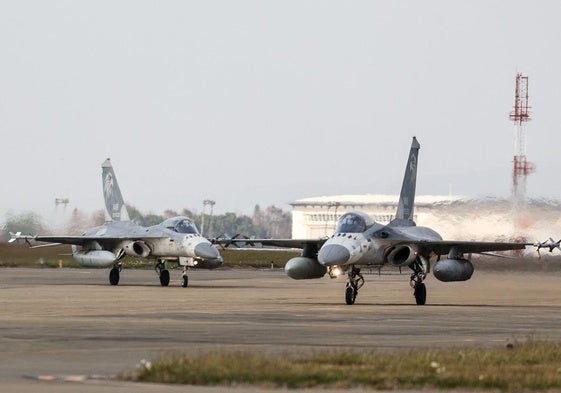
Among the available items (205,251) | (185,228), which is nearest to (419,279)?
(205,251)

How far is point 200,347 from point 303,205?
225 ft

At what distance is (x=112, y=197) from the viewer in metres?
60.7

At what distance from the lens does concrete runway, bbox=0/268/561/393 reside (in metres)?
19.8

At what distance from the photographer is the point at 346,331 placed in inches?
1056

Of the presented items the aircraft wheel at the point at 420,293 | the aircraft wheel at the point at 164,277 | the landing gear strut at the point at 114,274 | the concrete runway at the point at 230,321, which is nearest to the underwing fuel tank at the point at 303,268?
the concrete runway at the point at 230,321

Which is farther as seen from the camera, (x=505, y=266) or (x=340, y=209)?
(x=340, y=209)

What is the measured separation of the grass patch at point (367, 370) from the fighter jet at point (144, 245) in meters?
34.2

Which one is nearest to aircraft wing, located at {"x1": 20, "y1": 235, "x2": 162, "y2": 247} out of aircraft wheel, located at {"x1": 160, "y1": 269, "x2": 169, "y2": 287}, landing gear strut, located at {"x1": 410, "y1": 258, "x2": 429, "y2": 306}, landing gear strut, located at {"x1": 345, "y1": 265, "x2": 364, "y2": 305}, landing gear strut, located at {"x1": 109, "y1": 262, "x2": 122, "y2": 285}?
landing gear strut, located at {"x1": 109, "y1": 262, "x2": 122, "y2": 285}

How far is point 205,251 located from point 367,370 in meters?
36.0

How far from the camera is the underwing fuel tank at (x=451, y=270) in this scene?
41344 mm

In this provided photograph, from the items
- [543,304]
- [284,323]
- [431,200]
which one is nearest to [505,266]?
[431,200]

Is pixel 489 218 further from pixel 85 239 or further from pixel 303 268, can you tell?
pixel 85 239

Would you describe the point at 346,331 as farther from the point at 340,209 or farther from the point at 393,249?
the point at 340,209

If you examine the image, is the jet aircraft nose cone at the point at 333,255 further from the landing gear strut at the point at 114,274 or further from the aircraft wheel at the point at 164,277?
the landing gear strut at the point at 114,274
